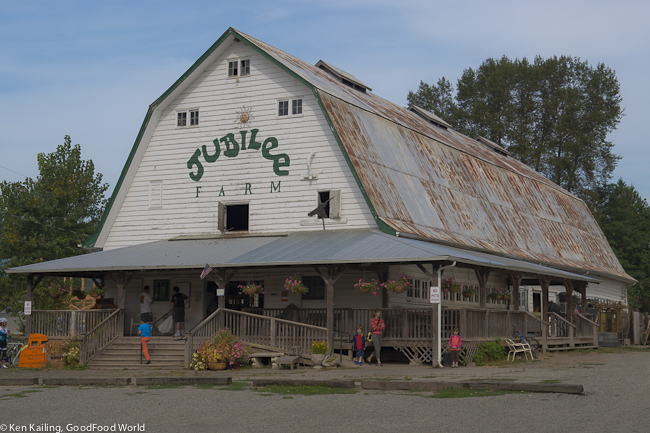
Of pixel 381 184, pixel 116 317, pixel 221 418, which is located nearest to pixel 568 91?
pixel 381 184

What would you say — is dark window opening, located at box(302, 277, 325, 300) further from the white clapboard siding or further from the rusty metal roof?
the rusty metal roof

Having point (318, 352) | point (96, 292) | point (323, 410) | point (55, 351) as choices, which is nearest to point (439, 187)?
point (318, 352)

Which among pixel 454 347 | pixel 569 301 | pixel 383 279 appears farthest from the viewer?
pixel 569 301

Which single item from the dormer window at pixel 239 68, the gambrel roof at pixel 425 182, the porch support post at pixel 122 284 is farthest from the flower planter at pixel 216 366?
the dormer window at pixel 239 68

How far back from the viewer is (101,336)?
24656 millimetres

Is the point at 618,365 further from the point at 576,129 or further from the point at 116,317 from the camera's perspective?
the point at 576,129

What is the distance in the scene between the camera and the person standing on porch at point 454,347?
22.1 m

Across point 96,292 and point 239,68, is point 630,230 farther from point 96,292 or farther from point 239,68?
point 96,292

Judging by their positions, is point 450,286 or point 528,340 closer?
point 450,286

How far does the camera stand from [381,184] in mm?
26375

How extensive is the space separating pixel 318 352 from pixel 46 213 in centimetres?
2811

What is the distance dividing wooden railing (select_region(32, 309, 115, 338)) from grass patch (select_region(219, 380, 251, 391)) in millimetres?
10039

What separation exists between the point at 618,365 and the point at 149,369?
13.4 meters

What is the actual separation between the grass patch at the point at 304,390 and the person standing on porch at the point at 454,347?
24.5 feet
